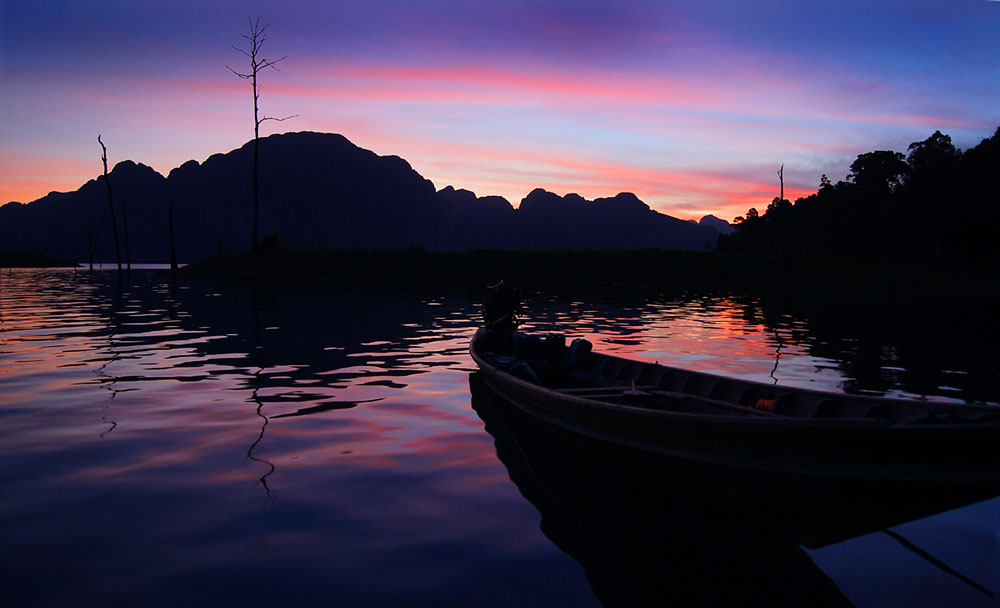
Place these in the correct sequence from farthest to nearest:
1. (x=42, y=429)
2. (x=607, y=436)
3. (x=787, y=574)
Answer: (x=42, y=429) → (x=607, y=436) → (x=787, y=574)

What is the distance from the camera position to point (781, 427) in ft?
21.5

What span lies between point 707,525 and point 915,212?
8763 centimetres

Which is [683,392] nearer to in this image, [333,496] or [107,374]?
[333,496]

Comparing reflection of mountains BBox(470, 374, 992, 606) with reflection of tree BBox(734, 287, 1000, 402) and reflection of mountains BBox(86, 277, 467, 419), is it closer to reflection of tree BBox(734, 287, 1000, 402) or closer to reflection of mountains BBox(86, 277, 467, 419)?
reflection of mountains BBox(86, 277, 467, 419)

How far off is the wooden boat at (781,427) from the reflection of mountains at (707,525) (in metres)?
0.25

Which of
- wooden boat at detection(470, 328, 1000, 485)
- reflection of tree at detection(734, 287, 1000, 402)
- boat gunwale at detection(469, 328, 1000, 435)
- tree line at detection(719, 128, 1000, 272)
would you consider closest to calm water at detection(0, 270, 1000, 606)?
reflection of tree at detection(734, 287, 1000, 402)

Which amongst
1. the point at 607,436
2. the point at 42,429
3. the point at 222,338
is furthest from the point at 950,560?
the point at 222,338

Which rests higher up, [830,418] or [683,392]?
[830,418]

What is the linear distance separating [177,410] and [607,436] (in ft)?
29.7

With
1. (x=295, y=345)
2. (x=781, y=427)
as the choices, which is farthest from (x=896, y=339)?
(x=295, y=345)

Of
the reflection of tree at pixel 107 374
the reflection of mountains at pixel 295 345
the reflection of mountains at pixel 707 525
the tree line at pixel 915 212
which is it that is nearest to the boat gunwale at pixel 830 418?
the reflection of mountains at pixel 707 525

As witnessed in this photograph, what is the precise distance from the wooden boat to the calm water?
1067 mm

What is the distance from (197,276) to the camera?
73.1 m

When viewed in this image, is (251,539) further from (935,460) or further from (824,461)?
(935,460)
